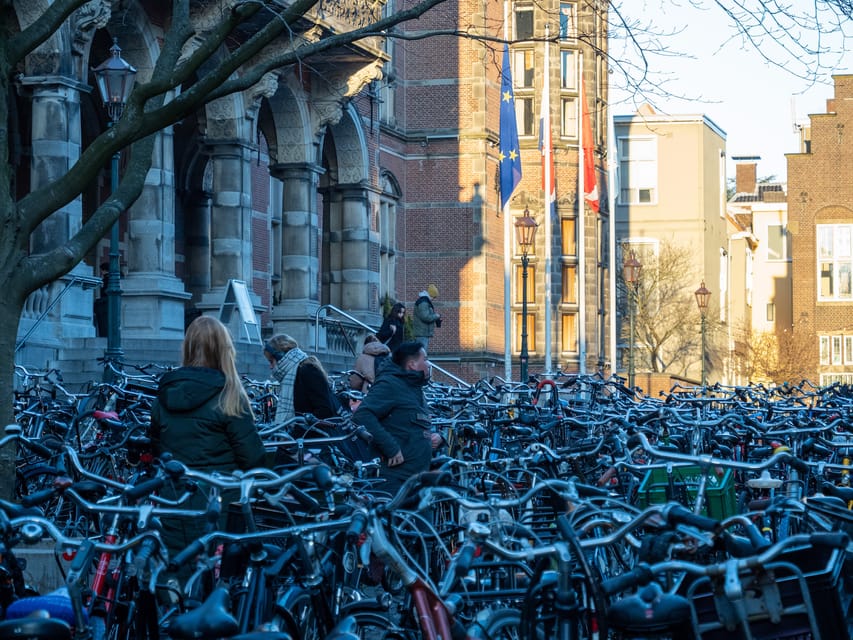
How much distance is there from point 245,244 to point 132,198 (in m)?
13.6

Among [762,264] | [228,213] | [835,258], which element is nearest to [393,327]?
[228,213]

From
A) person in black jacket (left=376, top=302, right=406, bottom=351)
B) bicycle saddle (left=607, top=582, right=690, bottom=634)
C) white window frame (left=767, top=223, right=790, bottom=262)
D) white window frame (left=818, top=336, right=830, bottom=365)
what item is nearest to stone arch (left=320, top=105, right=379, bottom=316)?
person in black jacket (left=376, top=302, right=406, bottom=351)

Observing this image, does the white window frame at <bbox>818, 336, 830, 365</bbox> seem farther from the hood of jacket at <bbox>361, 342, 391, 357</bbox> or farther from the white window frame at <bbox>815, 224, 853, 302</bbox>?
the hood of jacket at <bbox>361, 342, 391, 357</bbox>

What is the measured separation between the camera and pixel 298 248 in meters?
26.6

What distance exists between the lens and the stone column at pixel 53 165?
1786 centimetres

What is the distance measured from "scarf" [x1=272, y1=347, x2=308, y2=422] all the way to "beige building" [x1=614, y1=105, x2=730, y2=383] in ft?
150

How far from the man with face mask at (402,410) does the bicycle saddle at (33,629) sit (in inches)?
209

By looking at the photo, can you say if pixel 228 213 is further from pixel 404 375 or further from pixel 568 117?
pixel 568 117

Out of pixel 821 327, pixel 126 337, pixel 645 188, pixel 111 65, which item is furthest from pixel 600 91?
pixel 111 65

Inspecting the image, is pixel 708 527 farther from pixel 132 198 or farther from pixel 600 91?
pixel 600 91

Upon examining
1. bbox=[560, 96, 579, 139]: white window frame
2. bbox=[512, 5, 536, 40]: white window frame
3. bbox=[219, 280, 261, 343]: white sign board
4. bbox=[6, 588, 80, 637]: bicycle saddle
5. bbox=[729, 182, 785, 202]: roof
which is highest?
bbox=[512, 5, 536, 40]: white window frame

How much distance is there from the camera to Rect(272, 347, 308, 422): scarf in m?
10.7

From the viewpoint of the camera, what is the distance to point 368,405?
9445 mm

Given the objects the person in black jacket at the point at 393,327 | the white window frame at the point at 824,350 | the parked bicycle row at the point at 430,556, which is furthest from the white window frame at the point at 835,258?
the parked bicycle row at the point at 430,556
